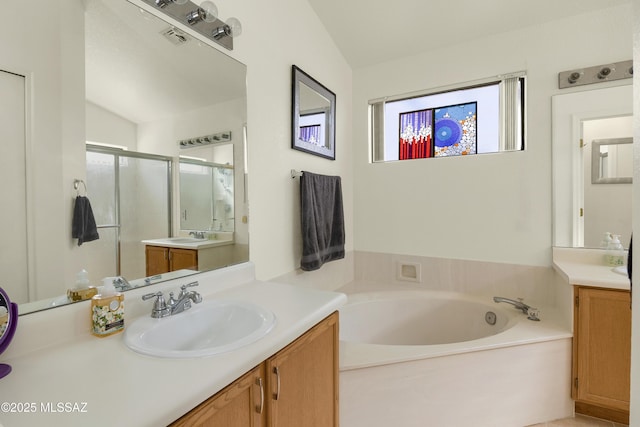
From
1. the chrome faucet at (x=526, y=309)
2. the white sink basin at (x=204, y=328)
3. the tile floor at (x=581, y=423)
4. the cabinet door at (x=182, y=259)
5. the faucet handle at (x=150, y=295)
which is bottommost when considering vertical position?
the tile floor at (x=581, y=423)

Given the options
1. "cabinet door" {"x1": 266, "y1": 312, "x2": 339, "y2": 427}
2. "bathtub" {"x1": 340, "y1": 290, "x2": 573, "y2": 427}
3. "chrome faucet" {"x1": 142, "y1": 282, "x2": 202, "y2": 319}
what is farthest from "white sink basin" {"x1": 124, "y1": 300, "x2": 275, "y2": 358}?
"bathtub" {"x1": 340, "y1": 290, "x2": 573, "y2": 427}

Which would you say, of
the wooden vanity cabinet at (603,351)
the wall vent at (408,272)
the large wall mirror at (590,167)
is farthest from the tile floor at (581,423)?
the wall vent at (408,272)

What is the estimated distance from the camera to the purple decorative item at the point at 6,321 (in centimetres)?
72

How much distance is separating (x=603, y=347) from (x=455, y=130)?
170 cm

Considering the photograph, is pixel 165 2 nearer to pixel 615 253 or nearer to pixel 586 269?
pixel 586 269

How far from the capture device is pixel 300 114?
2.06m

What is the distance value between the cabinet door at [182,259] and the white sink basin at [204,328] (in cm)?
20

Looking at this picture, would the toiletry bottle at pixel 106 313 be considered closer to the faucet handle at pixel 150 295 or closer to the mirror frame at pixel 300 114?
the faucet handle at pixel 150 295

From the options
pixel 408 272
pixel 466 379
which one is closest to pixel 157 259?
pixel 466 379

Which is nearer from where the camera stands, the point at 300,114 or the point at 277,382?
the point at 277,382

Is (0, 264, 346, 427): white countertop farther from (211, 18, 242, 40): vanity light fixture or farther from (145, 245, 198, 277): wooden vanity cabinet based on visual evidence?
(211, 18, 242, 40): vanity light fixture

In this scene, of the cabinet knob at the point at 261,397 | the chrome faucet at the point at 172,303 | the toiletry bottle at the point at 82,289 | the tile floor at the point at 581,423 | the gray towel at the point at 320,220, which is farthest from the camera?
the gray towel at the point at 320,220

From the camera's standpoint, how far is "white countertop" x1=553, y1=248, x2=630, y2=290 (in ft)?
5.27

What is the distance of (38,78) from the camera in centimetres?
86
